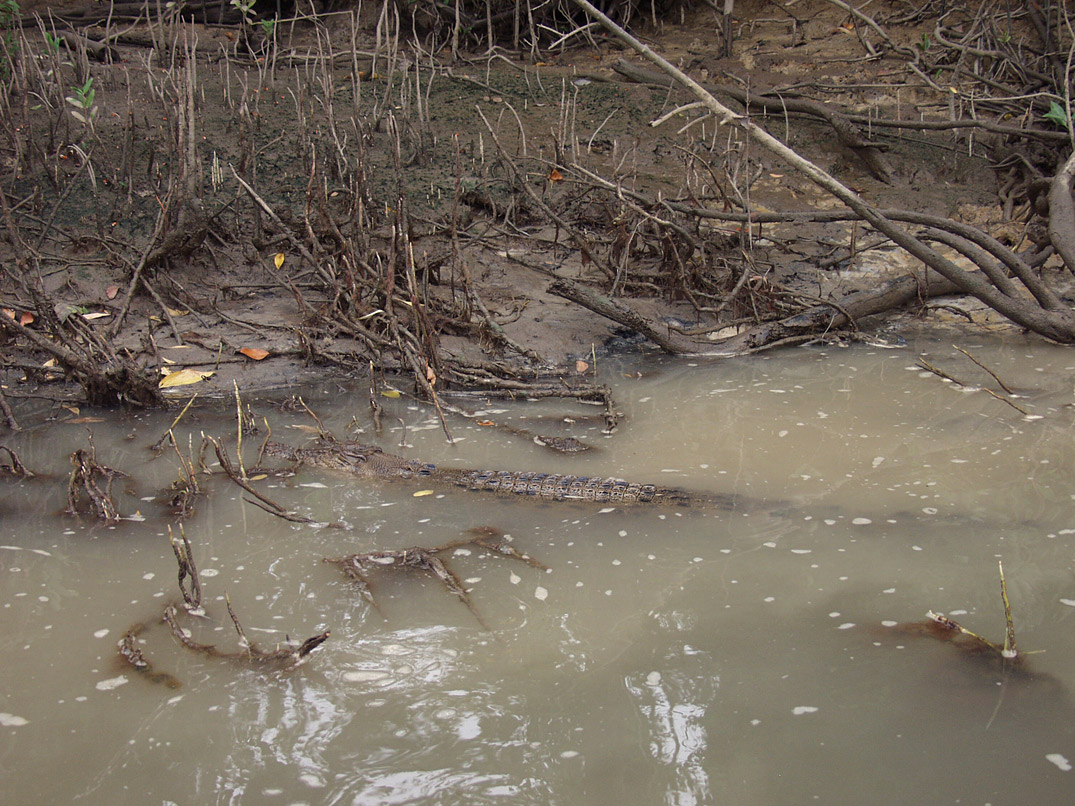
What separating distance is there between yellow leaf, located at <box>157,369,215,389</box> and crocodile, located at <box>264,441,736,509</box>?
1.09 metres

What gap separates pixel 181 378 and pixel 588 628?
129 inches

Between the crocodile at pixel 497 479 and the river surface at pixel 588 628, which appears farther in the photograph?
the crocodile at pixel 497 479

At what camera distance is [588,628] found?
2781 millimetres

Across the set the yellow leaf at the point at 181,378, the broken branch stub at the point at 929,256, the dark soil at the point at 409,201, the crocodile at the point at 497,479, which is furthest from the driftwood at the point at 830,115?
the yellow leaf at the point at 181,378

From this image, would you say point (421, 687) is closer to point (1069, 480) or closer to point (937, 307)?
point (1069, 480)

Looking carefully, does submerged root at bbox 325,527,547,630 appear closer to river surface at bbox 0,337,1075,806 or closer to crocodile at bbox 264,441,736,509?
river surface at bbox 0,337,1075,806

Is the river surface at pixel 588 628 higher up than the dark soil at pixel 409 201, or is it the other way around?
the dark soil at pixel 409 201

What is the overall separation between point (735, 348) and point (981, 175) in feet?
13.1

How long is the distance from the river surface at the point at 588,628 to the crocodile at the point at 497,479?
0.22 ft

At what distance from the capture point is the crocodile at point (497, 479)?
3.53 meters

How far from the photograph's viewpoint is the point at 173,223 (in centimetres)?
578

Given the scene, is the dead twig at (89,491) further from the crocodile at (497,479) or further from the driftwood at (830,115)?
the driftwood at (830,115)

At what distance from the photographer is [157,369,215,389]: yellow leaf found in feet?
16.1

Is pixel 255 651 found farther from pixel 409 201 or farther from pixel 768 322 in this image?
pixel 409 201
